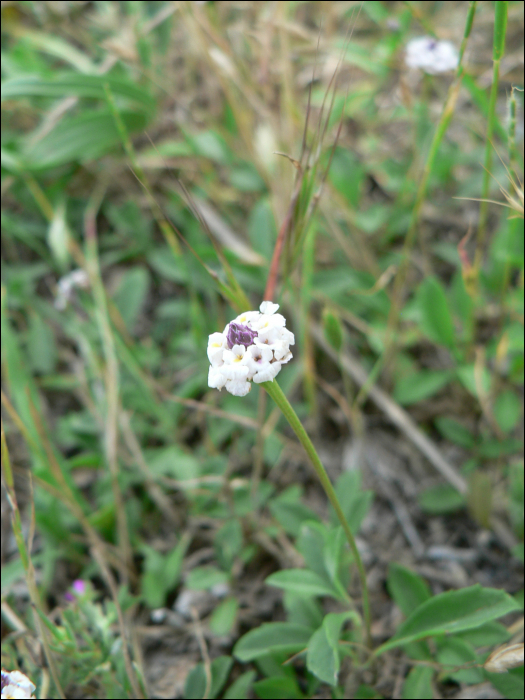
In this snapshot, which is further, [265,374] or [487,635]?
[487,635]

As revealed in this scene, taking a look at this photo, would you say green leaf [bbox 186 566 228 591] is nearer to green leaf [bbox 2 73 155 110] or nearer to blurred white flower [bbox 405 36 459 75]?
green leaf [bbox 2 73 155 110]

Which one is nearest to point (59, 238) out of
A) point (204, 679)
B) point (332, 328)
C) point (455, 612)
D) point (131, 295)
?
point (131, 295)

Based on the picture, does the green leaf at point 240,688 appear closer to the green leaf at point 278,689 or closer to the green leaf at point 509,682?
the green leaf at point 278,689

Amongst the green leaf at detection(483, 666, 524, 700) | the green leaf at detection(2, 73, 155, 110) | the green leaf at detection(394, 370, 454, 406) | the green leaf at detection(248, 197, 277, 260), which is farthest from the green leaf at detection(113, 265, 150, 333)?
the green leaf at detection(483, 666, 524, 700)

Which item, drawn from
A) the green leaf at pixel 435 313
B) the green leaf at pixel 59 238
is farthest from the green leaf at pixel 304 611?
the green leaf at pixel 59 238

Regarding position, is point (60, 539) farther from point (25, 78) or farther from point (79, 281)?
point (25, 78)

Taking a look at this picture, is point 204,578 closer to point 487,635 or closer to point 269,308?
point 487,635
